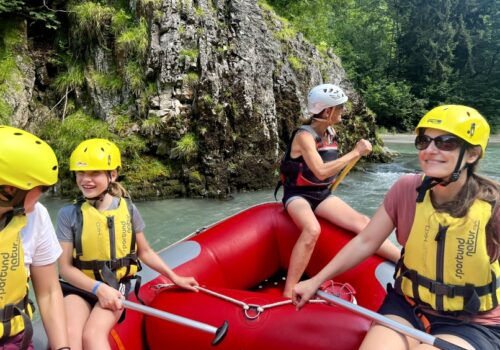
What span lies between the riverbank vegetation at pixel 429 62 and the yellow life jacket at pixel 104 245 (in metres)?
23.3

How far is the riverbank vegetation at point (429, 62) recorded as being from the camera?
78.5 ft

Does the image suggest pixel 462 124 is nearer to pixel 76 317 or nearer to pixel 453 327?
pixel 453 327

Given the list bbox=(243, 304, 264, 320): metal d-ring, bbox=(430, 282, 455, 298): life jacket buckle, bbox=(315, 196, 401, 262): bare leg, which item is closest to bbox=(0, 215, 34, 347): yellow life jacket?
bbox=(243, 304, 264, 320): metal d-ring

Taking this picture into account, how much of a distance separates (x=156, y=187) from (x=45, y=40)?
425 centimetres

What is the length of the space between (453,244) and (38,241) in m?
1.50

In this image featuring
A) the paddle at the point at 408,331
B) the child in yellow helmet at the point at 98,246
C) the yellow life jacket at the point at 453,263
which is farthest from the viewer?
the child in yellow helmet at the point at 98,246

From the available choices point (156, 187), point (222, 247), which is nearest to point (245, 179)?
point (156, 187)

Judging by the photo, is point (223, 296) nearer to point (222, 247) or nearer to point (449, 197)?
point (222, 247)

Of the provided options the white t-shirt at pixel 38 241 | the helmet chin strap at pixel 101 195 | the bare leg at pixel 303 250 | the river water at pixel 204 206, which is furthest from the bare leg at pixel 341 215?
the river water at pixel 204 206

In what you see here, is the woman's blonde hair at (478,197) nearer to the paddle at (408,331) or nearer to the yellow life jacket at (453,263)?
the yellow life jacket at (453,263)

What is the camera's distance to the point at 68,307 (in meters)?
1.79

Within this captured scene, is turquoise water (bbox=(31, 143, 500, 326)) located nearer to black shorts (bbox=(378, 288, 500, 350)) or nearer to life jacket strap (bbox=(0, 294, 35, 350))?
life jacket strap (bbox=(0, 294, 35, 350))

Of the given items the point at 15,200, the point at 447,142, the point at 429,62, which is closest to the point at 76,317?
the point at 15,200

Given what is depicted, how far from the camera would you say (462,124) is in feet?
4.67
